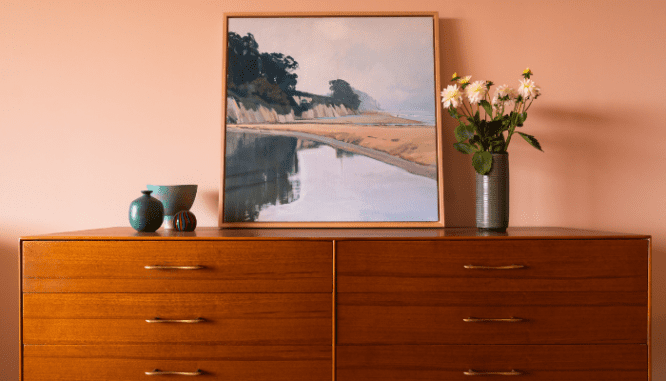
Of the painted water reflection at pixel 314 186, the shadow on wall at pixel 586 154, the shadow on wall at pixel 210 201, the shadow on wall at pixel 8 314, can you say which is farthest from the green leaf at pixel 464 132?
the shadow on wall at pixel 8 314

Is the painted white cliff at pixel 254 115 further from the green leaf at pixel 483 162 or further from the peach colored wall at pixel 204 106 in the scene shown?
the green leaf at pixel 483 162

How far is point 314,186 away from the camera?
179 centimetres

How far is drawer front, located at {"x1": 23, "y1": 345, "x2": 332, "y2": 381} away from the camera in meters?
1.37

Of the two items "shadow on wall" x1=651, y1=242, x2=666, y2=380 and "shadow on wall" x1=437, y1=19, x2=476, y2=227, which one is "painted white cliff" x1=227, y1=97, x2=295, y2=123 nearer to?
"shadow on wall" x1=437, y1=19, x2=476, y2=227

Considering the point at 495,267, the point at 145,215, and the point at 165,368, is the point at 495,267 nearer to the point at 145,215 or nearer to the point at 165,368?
the point at 165,368

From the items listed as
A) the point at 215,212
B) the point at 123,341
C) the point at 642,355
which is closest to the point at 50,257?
the point at 123,341

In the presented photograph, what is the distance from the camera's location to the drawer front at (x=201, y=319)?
137cm

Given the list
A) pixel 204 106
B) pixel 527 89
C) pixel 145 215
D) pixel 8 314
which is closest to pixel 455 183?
pixel 527 89

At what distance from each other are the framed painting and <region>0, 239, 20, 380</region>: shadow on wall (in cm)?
100

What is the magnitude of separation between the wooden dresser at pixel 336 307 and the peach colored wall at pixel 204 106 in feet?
1.63

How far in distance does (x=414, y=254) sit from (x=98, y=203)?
1.41 m

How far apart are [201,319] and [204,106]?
37.4 inches

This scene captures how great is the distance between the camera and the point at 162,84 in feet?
6.14

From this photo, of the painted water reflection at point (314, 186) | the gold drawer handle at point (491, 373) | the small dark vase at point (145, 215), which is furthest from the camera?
the painted water reflection at point (314, 186)
